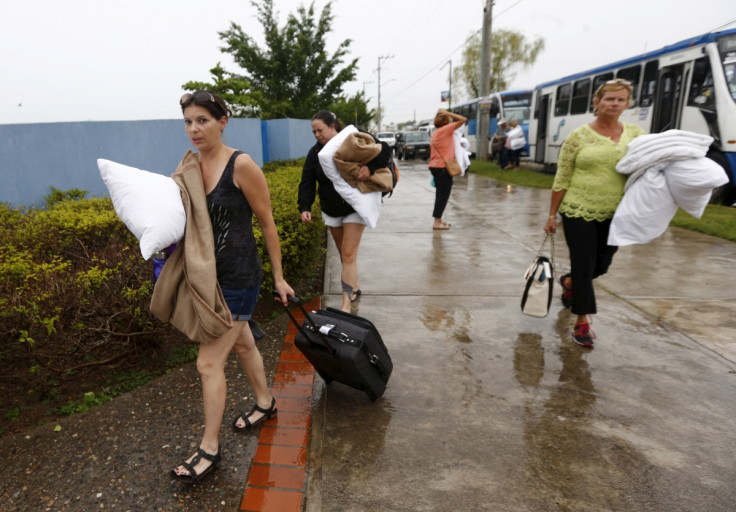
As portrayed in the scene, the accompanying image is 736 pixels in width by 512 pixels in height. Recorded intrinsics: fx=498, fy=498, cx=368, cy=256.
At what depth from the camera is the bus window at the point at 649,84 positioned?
39.0 feet

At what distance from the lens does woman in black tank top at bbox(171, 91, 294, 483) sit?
2230 mm

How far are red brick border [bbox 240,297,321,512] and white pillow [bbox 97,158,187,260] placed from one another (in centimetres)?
115

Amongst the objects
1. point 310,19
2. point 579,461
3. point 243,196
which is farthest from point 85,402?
point 310,19

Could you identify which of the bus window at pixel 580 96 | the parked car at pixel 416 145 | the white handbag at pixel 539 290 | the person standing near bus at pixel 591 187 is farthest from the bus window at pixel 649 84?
the parked car at pixel 416 145

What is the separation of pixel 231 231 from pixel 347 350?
91 centimetres

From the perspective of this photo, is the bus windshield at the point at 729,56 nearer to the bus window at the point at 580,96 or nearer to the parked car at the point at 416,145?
the bus window at the point at 580,96

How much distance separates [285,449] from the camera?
2.52 m

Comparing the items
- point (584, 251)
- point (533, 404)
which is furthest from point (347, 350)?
point (584, 251)

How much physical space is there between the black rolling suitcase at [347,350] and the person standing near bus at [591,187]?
64.8 inches

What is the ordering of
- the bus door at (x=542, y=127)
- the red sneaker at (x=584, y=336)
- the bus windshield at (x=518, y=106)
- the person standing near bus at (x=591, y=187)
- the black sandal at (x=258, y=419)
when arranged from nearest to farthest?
the black sandal at (x=258, y=419), the person standing near bus at (x=591, y=187), the red sneaker at (x=584, y=336), the bus door at (x=542, y=127), the bus windshield at (x=518, y=106)

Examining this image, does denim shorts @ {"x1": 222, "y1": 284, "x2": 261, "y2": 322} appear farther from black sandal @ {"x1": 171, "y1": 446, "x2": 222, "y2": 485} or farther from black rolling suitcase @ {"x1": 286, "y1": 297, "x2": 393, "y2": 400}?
black sandal @ {"x1": 171, "y1": 446, "x2": 222, "y2": 485}

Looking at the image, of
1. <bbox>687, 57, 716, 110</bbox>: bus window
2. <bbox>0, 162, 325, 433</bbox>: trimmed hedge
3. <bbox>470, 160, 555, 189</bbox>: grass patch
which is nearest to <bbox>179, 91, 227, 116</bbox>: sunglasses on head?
<bbox>0, 162, 325, 433</bbox>: trimmed hedge

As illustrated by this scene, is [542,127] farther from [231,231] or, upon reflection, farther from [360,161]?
[231,231]

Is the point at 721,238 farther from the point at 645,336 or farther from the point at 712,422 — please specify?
the point at 712,422
